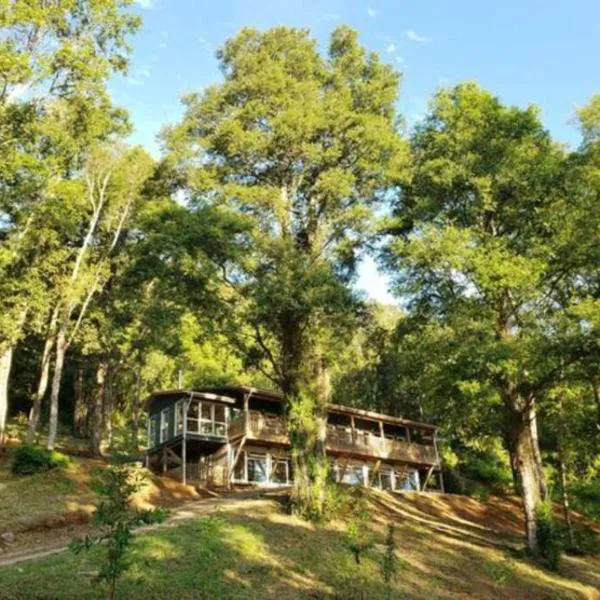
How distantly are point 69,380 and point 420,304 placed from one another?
29803 mm

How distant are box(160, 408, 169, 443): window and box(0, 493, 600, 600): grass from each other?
11981mm

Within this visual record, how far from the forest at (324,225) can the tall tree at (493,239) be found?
0.07 meters

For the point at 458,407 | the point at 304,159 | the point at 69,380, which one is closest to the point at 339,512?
the point at 458,407

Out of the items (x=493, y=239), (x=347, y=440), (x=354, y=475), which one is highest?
(x=493, y=239)

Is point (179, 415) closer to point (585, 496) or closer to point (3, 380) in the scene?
point (3, 380)

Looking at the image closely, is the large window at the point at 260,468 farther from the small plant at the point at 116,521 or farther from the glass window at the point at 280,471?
the small plant at the point at 116,521

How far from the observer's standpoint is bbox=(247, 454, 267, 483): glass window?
1228 inches

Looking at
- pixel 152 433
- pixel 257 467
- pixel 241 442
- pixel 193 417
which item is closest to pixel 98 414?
Answer: pixel 152 433

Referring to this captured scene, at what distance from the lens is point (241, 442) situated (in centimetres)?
2906

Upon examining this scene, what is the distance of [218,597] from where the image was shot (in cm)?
1085

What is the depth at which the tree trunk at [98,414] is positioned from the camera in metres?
29.3

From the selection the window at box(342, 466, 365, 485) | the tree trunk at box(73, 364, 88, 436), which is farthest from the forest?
the tree trunk at box(73, 364, 88, 436)

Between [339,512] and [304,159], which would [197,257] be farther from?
[339,512]

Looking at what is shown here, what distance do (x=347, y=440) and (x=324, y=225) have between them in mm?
15090
